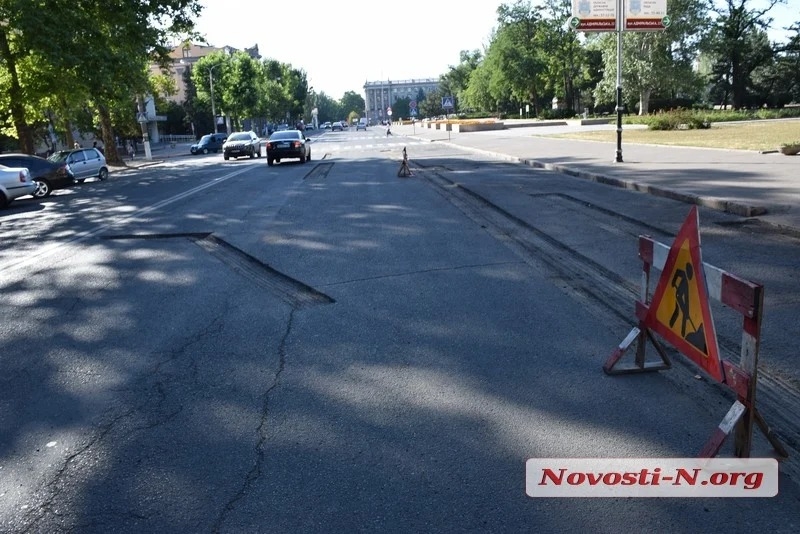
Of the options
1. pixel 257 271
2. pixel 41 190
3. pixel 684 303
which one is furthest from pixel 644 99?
pixel 684 303

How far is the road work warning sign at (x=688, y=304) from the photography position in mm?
3838

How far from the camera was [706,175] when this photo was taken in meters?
16.0

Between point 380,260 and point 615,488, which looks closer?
point 615,488

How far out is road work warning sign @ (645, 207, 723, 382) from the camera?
3838mm

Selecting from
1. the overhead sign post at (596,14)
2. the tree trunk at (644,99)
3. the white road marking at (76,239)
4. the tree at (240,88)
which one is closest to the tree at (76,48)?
the white road marking at (76,239)

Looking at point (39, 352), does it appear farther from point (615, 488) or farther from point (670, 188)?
point (670, 188)

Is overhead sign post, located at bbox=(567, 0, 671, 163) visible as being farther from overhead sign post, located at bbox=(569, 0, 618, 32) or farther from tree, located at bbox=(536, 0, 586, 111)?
tree, located at bbox=(536, 0, 586, 111)

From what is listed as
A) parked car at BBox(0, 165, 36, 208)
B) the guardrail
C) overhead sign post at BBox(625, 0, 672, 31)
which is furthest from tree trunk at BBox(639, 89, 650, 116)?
the guardrail

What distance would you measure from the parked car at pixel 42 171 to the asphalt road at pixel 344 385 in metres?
14.4

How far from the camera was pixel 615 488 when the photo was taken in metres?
3.40

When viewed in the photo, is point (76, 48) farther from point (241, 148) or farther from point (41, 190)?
point (241, 148)

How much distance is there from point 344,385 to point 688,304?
7.64ft

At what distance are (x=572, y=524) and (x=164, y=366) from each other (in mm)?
3474

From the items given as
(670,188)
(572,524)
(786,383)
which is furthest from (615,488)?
(670,188)
